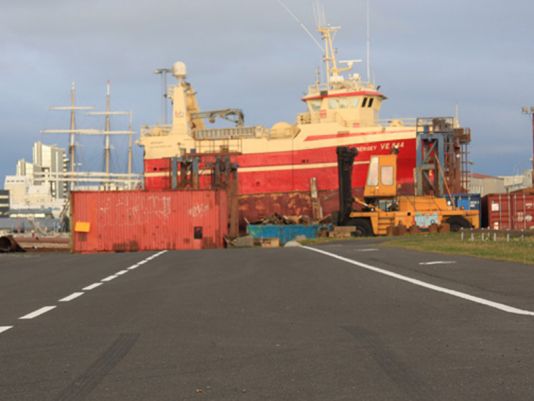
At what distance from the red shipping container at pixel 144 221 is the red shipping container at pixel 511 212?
19.1 meters

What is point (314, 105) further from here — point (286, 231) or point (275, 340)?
point (275, 340)

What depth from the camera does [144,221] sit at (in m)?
40.5

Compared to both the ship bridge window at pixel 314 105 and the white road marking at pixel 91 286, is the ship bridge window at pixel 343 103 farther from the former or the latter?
the white road marking at pixel 91 286

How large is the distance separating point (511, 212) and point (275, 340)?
4519 centimetres

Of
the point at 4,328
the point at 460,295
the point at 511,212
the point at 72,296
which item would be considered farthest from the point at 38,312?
the point at 511,212

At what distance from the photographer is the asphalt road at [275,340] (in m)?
5.33

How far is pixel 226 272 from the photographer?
1764 centimetres

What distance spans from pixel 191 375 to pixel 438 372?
1762mm

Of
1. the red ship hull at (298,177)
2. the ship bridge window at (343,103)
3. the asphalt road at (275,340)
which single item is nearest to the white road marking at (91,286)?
the asphalt road at (275,340)

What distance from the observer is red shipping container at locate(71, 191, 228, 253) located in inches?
1593

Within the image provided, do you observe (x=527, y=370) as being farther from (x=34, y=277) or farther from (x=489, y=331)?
(x=34, y=277)

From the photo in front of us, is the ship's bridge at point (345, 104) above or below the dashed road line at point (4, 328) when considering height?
above

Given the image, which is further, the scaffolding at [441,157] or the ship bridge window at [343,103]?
the ship bridge window at [343,103]

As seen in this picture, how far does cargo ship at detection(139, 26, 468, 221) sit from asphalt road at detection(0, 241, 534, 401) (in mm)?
44049
